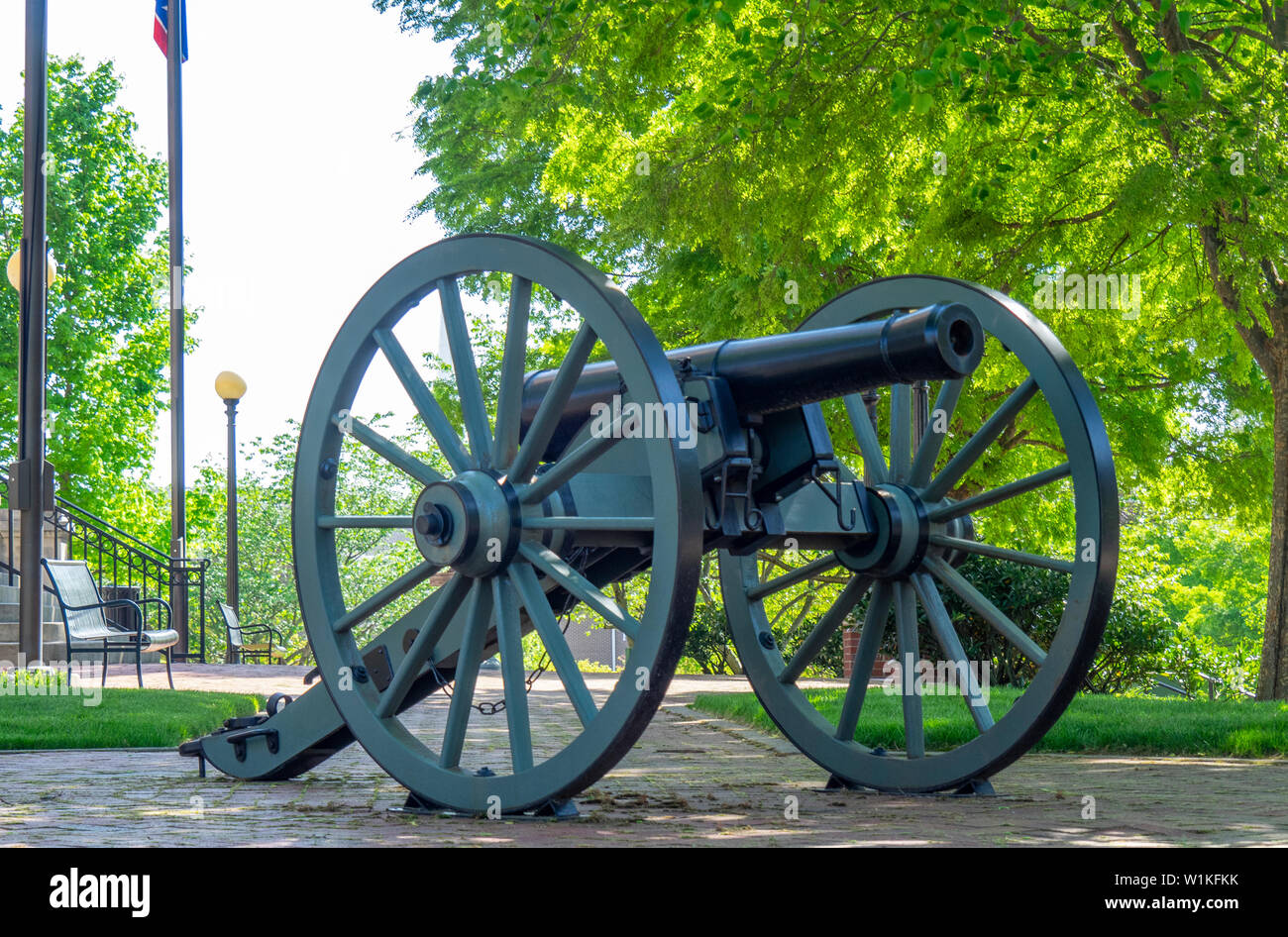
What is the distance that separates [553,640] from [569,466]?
537 mm

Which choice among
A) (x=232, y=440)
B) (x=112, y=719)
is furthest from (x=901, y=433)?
(x=232, y=440)

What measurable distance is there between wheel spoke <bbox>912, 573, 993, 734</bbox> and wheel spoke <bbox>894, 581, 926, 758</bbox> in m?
0.06

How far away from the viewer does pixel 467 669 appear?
174 inches

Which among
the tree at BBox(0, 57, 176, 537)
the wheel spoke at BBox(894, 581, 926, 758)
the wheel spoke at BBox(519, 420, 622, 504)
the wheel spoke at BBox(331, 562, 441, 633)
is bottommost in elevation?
the wheel spoke at BBox(894, 581, 926, 758)

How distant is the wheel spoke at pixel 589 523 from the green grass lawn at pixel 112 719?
3.96m

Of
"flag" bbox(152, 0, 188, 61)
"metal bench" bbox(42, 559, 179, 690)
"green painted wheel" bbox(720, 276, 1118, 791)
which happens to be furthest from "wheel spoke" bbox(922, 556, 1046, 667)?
"flag" bbox(152, 0, 188, 61)

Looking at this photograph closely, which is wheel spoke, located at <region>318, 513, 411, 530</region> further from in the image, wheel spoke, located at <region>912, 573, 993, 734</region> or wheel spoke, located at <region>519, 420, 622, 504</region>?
wheel spoke, located at <region>912, 573, 993, 734</region>

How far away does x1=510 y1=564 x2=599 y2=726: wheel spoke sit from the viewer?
4012 millimetres

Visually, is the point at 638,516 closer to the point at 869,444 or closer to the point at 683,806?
the point at 683,806

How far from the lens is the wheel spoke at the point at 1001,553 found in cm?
486

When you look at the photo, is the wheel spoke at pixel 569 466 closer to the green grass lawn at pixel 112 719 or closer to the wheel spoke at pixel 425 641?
the wheel spoke at pixel 425 641
